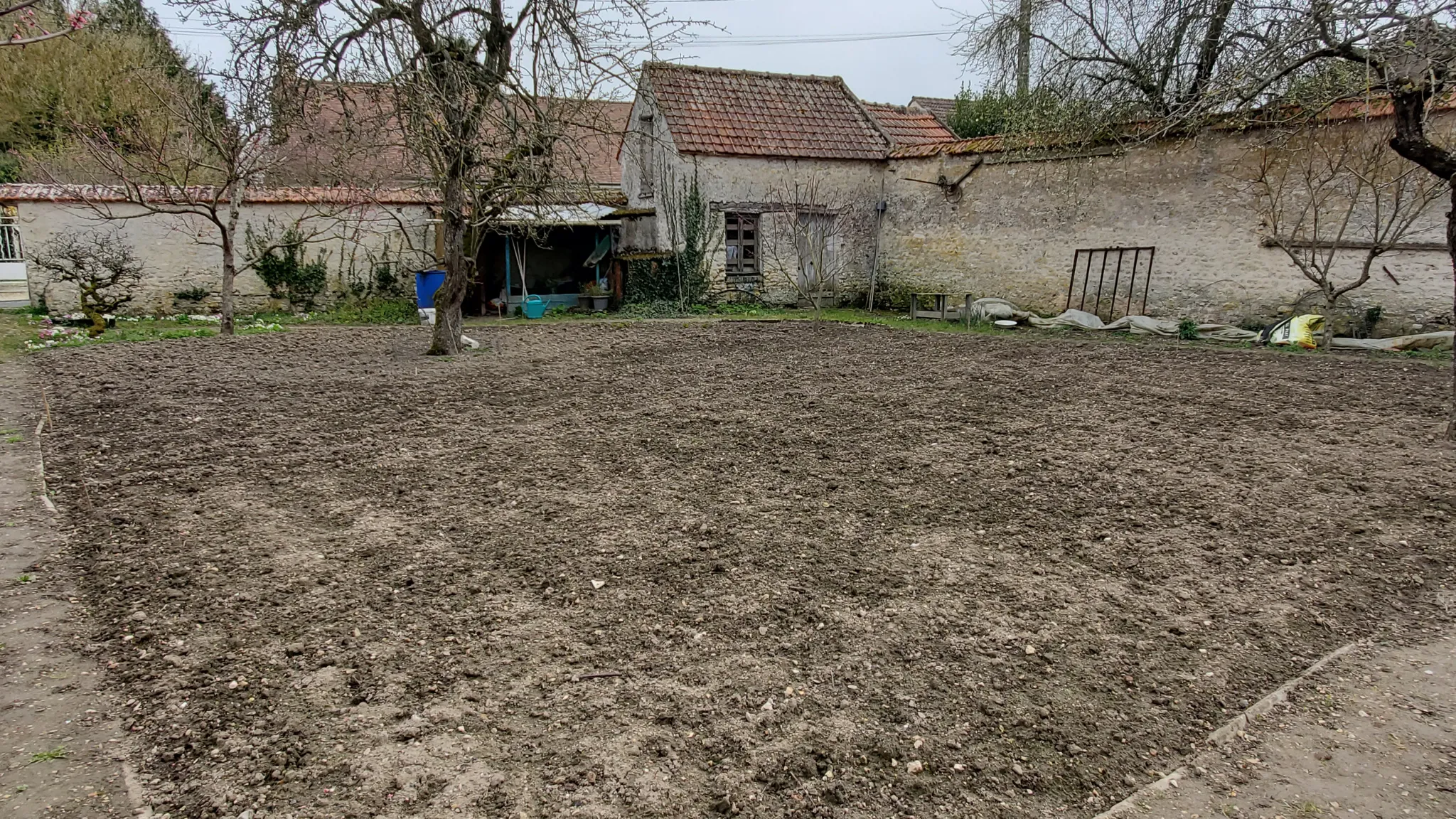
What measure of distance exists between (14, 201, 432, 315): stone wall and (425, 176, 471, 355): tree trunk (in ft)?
13.6

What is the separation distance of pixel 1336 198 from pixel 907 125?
9935 millimetres

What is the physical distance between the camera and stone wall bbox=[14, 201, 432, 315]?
13.1 metres

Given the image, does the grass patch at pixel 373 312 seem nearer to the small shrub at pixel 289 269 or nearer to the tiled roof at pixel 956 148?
the small shrub at pixel 289 269

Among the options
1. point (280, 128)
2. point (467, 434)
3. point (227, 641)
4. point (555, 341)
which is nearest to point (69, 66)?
point (280, 128)

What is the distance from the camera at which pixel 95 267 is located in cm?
1281

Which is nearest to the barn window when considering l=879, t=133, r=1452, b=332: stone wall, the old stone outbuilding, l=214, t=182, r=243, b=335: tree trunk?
the old stone outbuilding

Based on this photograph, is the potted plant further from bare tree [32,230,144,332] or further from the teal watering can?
bare tree [32,230,144,332]

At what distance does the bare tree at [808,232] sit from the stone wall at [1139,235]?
1348mm

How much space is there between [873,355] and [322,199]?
11.2m

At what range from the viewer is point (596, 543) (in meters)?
3.77

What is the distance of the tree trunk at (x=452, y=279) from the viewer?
8.77 metres

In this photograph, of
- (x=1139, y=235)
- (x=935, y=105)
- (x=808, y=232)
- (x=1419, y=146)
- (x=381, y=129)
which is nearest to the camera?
(x=1419, y=146)

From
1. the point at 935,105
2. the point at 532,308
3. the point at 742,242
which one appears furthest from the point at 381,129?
the point at 935,105

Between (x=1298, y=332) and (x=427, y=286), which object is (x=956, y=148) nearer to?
(x=1298, y=332)
